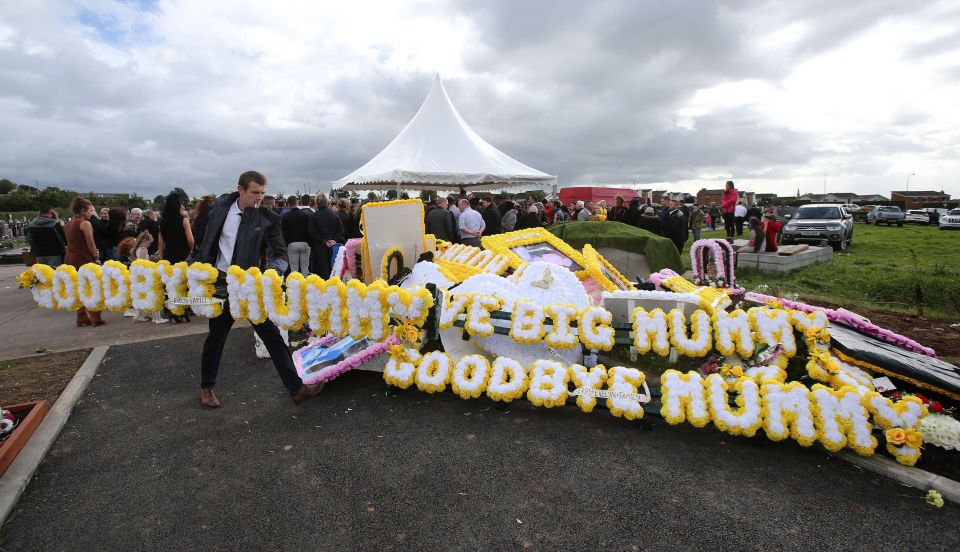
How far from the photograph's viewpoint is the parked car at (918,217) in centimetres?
3394

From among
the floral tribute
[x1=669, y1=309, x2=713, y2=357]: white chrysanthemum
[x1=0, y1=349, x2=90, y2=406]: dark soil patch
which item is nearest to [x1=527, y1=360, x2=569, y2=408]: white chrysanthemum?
the floral tribute

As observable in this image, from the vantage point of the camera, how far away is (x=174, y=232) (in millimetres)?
6555

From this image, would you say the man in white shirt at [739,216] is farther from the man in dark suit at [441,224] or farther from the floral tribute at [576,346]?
the floral tribute at [576,346]

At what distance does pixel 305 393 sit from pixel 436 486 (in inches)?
67.4

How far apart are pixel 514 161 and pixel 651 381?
12216 millimetres

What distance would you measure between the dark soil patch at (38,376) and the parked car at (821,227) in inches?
741

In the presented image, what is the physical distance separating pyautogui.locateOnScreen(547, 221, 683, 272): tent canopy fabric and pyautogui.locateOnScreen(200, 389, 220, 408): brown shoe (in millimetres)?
6984

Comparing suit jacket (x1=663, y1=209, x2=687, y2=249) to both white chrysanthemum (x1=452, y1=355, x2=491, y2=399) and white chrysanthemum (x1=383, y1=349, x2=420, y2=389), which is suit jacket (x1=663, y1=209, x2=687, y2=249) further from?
white chrysanthemum (x1=383, y1=349, x2=420, y2=389)

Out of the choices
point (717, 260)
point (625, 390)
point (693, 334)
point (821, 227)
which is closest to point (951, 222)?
point (821, 227)

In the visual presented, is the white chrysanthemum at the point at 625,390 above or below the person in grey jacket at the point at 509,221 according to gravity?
below

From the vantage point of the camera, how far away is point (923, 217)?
34000 millimetres

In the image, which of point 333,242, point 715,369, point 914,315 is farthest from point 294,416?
point 914,315

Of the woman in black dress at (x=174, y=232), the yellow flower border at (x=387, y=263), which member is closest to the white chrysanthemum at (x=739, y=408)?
the yellow flower border at (x=387, y=263)

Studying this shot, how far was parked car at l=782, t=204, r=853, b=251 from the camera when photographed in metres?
15.8
